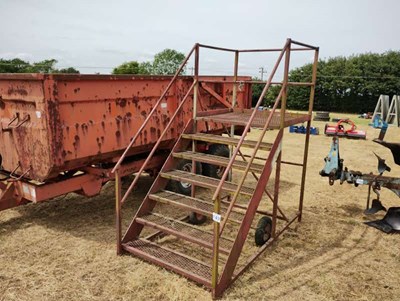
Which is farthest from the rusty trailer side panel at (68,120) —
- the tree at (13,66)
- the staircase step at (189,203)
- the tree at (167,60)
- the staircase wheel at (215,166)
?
the tree at (167,60)

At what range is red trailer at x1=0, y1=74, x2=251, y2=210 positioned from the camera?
4.12 m

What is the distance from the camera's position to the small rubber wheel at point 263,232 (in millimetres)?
4320

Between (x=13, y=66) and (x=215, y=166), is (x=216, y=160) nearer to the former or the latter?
(x=215, y=166)

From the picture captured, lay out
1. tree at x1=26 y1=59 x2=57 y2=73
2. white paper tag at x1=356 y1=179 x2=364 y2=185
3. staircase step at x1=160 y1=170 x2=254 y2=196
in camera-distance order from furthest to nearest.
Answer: tree at x1=26 y1=59 x2=57 y2=73 → white paper tag at x1=356 y1=179 x2=364 y2=185 → staircase step at x1=160 y1=170 x2=254 y2=196

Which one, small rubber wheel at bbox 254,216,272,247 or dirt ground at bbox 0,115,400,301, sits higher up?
small rubber wheel at bbox 254,216,272,247

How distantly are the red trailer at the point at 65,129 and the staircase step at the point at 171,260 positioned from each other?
3.99 ft

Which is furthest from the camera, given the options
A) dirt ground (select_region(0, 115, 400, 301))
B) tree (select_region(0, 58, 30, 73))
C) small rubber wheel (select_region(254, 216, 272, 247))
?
tree (select_region(0, 58, 30, 73))

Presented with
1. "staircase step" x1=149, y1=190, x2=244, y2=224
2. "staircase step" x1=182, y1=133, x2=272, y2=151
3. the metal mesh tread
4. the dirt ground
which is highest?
the metal mesh tread

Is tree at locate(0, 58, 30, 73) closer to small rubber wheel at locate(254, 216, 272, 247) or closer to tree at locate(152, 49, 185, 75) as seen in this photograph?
tree at locate(152, 49, 185, 75)

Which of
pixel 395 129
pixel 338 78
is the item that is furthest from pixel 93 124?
pixel 338 78

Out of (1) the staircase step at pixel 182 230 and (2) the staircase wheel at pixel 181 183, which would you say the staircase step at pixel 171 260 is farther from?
(2) the staircase wheel at pixel 181 183

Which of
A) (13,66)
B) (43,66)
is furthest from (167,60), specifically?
(13,66)

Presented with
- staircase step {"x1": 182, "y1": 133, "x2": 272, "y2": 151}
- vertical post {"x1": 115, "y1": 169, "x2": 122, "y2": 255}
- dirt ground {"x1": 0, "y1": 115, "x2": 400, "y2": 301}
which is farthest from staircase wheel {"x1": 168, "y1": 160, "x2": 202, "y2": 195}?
vertical post {"x1": 115, "y1": 169, "x2": 122, "y2": 255}

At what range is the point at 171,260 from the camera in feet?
12.4
